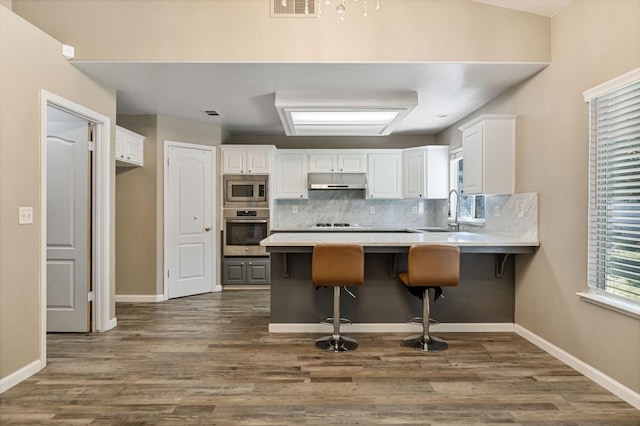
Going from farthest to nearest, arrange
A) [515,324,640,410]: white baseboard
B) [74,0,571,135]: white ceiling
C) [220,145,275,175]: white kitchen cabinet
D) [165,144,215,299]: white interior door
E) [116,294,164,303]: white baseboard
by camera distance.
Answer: [220,145,275,175]: white kitchen cabinet, [165,144,215,299]: white interior door, [116,294,164,303]: white baseboard, [74,0,571,135]: white ceiling, [515,324,640,410]: white baseboard

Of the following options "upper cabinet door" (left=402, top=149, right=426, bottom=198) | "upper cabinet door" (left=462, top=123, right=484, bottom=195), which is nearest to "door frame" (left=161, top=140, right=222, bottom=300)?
"upper cabinet door" (left=402, top=149, right=426, bottom=198)

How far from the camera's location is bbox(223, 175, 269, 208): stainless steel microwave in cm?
579

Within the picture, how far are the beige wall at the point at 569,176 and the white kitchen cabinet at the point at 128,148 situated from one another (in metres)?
4.32

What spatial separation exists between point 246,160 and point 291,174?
2.68ft

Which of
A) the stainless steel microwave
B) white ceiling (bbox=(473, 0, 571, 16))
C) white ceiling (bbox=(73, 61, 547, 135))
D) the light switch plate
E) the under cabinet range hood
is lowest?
the light switch plate

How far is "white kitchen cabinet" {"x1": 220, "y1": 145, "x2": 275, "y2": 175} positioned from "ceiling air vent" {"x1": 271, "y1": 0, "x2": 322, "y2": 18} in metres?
2.77

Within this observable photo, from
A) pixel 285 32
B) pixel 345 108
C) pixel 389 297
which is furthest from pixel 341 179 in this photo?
pixel 285 32

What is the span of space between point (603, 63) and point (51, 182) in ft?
15.5

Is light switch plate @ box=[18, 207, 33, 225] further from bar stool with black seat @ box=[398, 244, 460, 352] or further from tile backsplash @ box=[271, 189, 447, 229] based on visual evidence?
tile backsplash @ box=[271, 189, 447, 229]

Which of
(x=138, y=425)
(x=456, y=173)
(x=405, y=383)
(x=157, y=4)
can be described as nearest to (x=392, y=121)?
(x=456, y=173)

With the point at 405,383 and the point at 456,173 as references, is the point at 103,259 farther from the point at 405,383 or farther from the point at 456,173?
the point at 456,173

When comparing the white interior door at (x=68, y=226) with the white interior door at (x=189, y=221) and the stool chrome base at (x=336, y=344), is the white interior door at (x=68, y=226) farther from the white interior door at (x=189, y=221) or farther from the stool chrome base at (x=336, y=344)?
the stool chrome base at (x=336, y=344)

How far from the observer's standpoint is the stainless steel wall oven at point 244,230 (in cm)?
579

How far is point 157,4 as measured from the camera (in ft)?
10.5
